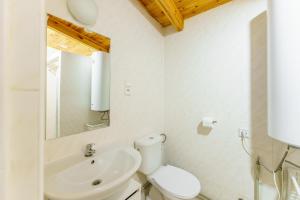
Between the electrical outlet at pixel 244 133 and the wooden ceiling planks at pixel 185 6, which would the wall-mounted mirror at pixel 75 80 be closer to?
the wooden ceiling planks at pixel 185 6

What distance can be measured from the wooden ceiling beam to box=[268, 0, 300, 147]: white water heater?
34.2 inches

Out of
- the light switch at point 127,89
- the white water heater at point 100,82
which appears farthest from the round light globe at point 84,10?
the light switch at point 127,89

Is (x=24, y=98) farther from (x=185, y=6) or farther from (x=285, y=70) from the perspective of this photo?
(x=185, y=6)

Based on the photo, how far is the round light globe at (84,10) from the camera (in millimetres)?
1030

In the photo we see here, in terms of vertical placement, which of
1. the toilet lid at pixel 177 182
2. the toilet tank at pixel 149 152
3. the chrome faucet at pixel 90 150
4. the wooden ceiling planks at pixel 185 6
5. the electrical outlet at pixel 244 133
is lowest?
the toilet lid at pixel 177 182

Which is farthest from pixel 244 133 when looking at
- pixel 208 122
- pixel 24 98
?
pixel 24 98

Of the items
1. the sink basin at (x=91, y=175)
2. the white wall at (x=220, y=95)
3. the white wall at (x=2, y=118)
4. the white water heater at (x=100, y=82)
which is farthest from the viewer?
the white wall at (x=220, y=95)

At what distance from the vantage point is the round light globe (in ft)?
3.38

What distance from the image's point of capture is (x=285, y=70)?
911mm

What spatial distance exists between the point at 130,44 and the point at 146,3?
0.57m

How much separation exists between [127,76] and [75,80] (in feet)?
1.67

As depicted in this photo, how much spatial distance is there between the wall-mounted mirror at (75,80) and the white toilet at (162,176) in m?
0.52

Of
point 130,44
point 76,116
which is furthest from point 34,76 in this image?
point 130,44

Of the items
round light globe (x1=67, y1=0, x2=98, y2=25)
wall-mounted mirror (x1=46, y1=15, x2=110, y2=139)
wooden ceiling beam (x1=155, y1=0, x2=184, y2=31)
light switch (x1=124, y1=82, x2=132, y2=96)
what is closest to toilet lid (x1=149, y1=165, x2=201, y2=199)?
wall-mounted mirror (x1=46, y1=15, x2=110, y2=139)
